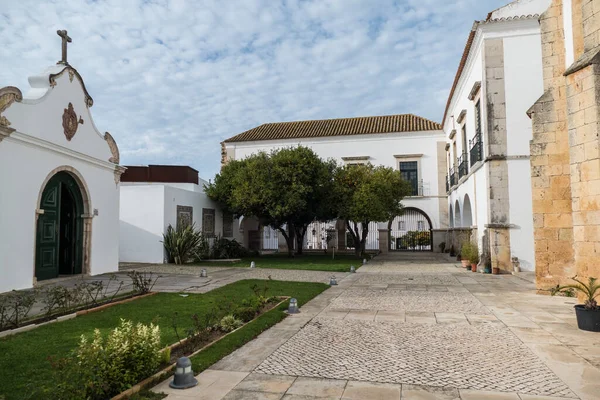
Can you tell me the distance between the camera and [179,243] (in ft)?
54.2

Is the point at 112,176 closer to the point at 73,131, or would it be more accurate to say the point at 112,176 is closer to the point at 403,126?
the point at 73,131

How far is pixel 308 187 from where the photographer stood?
18.7 m

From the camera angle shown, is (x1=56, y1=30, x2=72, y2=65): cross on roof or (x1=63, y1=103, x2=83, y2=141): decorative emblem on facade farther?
(x1=56, y1=30, x2=72, y2=65): cross on roof

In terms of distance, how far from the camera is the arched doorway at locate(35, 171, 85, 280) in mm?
10695

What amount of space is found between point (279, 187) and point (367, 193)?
3905 mm

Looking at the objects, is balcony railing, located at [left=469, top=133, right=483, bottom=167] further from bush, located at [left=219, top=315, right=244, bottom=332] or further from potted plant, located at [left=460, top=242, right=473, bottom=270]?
bush, located at [left=219, top=315, right=244, bottom=332]

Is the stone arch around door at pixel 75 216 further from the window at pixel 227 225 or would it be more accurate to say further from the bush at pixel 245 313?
the window at pixel 227 225

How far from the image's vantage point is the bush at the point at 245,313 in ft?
21.7

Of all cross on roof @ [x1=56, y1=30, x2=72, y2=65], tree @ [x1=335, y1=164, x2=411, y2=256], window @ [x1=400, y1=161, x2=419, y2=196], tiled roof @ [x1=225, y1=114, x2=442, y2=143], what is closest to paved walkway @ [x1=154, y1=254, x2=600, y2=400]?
cross on roof @ [x1=56, y1=30, x2=72, y2=65]

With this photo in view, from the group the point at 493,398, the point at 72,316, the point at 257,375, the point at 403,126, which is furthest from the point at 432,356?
the point at 403,126

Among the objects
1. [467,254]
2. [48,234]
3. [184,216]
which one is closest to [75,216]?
[48,234]

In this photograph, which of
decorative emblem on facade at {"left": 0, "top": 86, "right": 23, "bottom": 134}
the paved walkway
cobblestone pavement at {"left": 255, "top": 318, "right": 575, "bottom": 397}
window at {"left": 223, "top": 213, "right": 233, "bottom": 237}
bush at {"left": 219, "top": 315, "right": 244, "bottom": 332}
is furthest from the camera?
window at {"left": 223, "top": 213, "right": 233, "bottom": 237}

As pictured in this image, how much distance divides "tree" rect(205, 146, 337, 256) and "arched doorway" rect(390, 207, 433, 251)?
10.1m

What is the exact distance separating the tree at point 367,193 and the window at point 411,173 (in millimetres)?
7121
